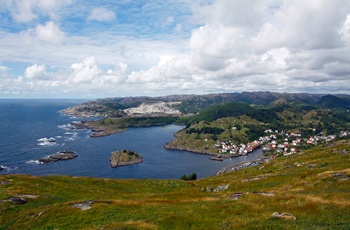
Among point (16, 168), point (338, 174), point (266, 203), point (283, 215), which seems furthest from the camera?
point (16, 168)

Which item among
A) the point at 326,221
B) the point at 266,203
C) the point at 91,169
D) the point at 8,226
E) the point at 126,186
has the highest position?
the point at 326,221

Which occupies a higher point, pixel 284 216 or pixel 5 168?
pixel 284 216

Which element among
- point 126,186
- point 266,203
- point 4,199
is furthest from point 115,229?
point 126,186

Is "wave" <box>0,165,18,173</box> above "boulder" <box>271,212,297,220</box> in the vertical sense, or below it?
below

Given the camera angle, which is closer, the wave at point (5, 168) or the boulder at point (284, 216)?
the boulder at point (284, 216)

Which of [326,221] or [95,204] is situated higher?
[326,221]

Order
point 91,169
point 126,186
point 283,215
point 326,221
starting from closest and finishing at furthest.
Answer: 1. point 326,221
2. point 283,215
3. point 126,186
4. point 91,169

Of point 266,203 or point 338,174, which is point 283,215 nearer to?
point 266,203

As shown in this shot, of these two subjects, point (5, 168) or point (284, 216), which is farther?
point (5, 168)

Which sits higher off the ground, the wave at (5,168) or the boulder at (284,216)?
the boulder at (284,216)

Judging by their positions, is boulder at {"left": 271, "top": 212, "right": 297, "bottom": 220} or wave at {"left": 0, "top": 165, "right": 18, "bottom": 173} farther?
wave at {"left": 0, "top": 165, "right": 18, "bottom": 173}

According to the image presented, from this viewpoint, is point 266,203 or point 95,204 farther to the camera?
point 95,204
